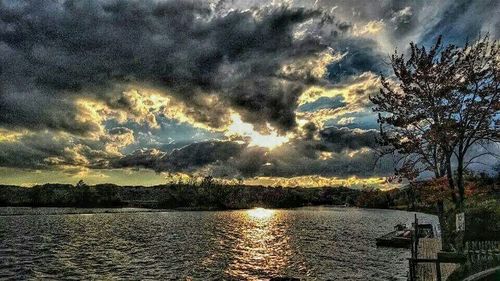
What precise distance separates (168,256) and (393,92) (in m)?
39.1

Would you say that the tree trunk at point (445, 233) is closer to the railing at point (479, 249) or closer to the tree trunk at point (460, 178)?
the tree trunk at point (460, 178)

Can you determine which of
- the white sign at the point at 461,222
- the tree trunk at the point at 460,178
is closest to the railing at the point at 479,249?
the white sign at the point at 461,222

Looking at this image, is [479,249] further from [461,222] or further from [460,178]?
[460,178]

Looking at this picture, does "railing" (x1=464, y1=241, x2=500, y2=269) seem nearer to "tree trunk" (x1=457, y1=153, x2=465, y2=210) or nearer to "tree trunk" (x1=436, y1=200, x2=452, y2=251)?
"tree trunk" (x1=457, y1=153, x2=465, y2=210)

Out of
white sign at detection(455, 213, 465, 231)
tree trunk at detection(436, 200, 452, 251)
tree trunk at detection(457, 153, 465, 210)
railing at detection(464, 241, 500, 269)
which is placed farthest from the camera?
tree trunk at detection(436, 200, 452, 251)

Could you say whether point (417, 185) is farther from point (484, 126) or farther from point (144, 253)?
point (144, 253)

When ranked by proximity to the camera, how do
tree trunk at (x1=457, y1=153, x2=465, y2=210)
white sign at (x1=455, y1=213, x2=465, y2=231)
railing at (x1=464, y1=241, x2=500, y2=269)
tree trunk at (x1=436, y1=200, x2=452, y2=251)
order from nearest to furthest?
railing at (x1=464, y1=241, x2=500, y2=269), white sign at (x1=455, y1=213, x2=465, y2=231), tree trunk at (x1=457, y1=153, x2=465, y2=210), tree trunk at (x1=436, y1=200, x2=452, y2=251)

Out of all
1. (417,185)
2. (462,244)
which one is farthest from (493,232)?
(417,185)

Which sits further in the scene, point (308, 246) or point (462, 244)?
point (308, 246)

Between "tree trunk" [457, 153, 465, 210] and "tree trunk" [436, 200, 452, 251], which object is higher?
"tree trunk" [457, 153, 465, 210]

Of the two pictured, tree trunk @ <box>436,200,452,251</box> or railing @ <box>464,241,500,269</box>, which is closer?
railing @ <box>464,241,500,269</box>

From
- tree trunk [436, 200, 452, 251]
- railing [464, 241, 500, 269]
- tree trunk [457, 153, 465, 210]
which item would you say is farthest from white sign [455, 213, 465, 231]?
tree trunk [436, 200, 452, 251]

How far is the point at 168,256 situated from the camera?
57062 millimetres

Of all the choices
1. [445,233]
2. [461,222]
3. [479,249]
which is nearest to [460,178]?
[445,233]
